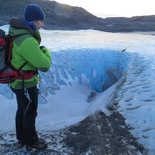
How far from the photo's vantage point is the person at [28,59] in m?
3.07

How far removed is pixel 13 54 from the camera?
3215mm

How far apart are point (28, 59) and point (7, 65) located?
13.8 inches

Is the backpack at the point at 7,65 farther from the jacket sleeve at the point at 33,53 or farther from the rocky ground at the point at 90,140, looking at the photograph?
the rocky ground at the point at 90,140

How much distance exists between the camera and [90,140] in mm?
4109

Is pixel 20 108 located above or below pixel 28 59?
below

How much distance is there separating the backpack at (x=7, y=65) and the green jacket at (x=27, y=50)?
48 millimetres

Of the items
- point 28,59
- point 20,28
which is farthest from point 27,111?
point 20,28

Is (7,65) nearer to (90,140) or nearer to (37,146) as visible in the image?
(37,146)

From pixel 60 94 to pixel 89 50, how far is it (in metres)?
2.58

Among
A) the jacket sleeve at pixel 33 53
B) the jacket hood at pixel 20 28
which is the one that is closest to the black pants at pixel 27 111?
the jacket sleeve at pixel 33 53

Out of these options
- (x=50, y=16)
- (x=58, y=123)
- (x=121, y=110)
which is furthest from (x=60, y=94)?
(x=50, y=16)

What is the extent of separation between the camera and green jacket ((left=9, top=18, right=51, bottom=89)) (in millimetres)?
3045

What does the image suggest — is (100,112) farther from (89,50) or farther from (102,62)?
(89,50)

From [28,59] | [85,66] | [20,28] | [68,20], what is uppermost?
[20,28]
